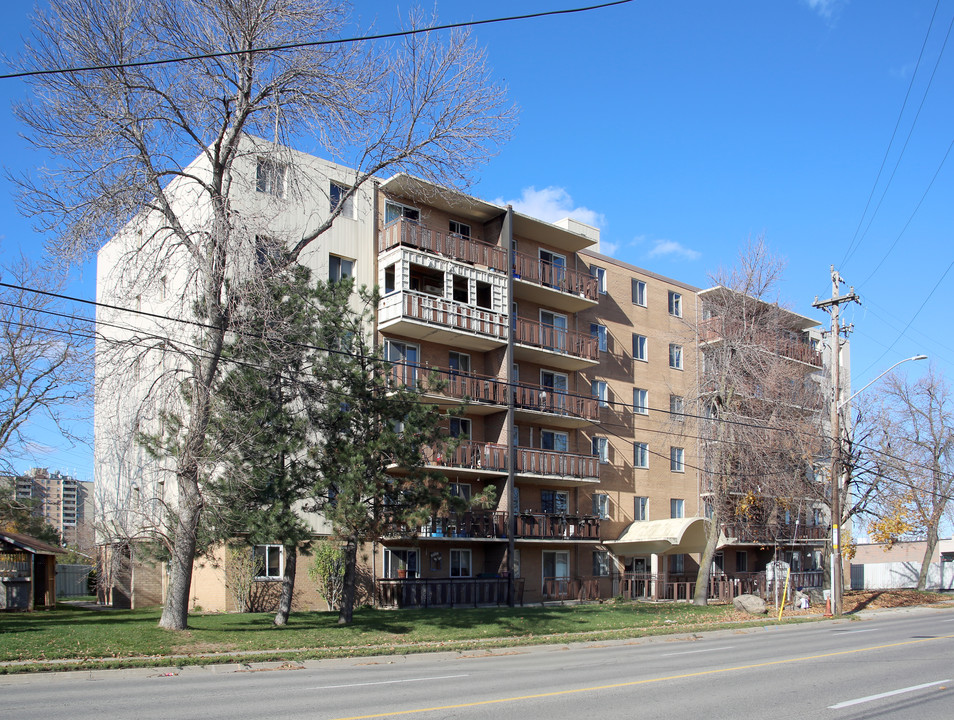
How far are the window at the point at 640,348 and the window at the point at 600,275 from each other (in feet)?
10.2

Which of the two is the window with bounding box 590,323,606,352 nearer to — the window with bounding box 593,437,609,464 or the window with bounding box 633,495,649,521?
the window with bounding box 593,437,609,464

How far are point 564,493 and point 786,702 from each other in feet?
87.2

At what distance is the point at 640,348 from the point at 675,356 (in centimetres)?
303

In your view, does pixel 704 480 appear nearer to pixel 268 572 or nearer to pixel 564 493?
pixel 564 493

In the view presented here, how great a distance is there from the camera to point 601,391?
133 ft

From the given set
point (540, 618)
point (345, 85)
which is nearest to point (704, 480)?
point (540, 618)

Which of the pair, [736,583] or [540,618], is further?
[736,583]

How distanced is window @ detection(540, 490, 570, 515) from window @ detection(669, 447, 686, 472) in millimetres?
8043

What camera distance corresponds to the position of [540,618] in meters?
26.1

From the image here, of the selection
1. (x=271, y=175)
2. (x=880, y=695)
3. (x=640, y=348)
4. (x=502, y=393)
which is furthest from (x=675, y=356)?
(x=880, y=695)

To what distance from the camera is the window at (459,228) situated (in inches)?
1404

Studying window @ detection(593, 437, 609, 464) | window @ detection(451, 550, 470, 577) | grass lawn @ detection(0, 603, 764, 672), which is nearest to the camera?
grass lawn @ detection(0, 603, 764, 672)

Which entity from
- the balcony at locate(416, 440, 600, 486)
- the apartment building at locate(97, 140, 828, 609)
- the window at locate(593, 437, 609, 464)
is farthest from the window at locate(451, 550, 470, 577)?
the window at locate(593, 437, 609, 464)

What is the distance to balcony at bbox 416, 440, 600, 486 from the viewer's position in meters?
31.7
